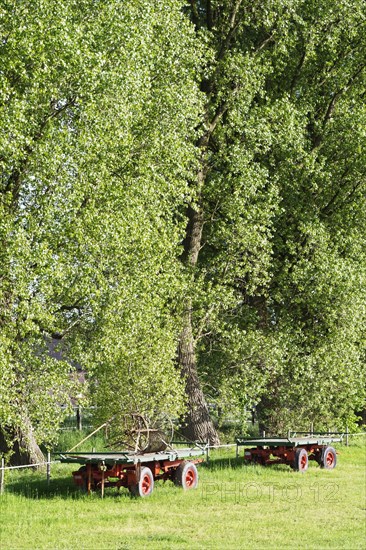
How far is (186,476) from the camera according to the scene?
22.0 metres

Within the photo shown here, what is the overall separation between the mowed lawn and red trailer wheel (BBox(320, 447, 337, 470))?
2432 mm

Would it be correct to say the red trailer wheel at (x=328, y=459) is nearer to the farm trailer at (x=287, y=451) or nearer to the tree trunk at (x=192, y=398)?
the farm trailer at (x=287, y=451)

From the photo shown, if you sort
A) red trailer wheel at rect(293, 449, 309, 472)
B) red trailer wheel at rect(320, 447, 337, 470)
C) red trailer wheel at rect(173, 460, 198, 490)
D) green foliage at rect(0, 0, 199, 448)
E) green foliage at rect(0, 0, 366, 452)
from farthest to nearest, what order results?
red trailer wheel at rect(320, 447, 337, 470), red trailer wheel at rect(293, 449, 309, 472), red trailer wheel at rect(173, 460, 198, 490), green foliage at rect(0, 0, 366, 452), green foliage at rect(0, 0, 199, 448)

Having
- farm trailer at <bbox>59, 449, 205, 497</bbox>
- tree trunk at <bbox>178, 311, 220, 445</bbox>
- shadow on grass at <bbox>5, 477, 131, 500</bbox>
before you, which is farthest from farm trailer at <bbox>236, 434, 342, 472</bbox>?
shadow on grass at <bbox>5, 477, 131, 500</bbox>

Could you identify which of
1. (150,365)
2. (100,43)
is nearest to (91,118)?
(100,43)

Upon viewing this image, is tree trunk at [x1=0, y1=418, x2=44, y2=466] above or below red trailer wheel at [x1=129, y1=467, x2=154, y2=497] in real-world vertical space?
above

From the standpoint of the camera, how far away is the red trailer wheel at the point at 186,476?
21719mm

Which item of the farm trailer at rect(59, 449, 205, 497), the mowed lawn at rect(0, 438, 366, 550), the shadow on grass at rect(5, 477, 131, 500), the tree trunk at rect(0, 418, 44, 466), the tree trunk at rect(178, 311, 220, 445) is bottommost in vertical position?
the mowed lawn at rect(0, 438, 366, 550)

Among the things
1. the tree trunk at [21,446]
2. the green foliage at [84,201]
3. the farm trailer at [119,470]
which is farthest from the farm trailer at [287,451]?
the tree trunk at [21,446]

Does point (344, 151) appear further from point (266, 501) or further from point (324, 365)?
point (266, 501)

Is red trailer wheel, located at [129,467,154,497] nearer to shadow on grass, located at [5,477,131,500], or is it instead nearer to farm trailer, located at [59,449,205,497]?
farm trailer, located at [59,449,205,497]

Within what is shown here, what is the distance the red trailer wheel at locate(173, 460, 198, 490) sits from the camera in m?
21.7

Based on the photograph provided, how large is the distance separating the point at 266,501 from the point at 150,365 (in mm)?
4549

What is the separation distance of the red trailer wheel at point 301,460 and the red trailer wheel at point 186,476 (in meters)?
4.59
